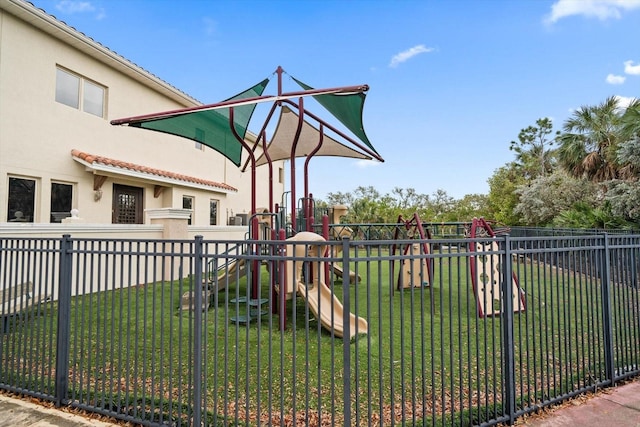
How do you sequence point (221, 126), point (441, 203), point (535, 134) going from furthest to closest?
point (441, 203)
point (535, 134)
point (221, 126)

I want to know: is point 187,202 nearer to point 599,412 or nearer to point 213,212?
point 213,212

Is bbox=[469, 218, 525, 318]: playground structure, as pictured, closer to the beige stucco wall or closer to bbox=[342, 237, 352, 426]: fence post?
bbox=[342, 237, 352, 426]: fence post

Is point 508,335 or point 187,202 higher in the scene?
point 187,202

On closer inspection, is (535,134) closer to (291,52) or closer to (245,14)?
(291,52)

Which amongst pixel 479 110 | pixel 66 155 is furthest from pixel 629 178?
pixel 66 155

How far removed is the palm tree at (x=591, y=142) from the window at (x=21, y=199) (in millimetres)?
20698

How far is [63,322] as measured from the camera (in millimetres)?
3734

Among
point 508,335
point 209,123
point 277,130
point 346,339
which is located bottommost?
point 508,335

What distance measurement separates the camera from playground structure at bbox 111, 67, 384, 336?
561 centimetres

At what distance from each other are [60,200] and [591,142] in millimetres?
22369

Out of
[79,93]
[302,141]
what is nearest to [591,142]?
[302,141]

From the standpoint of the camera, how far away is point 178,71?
17828 mm

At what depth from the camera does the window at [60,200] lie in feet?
31.0

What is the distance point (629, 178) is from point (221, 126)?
51.4 feet
